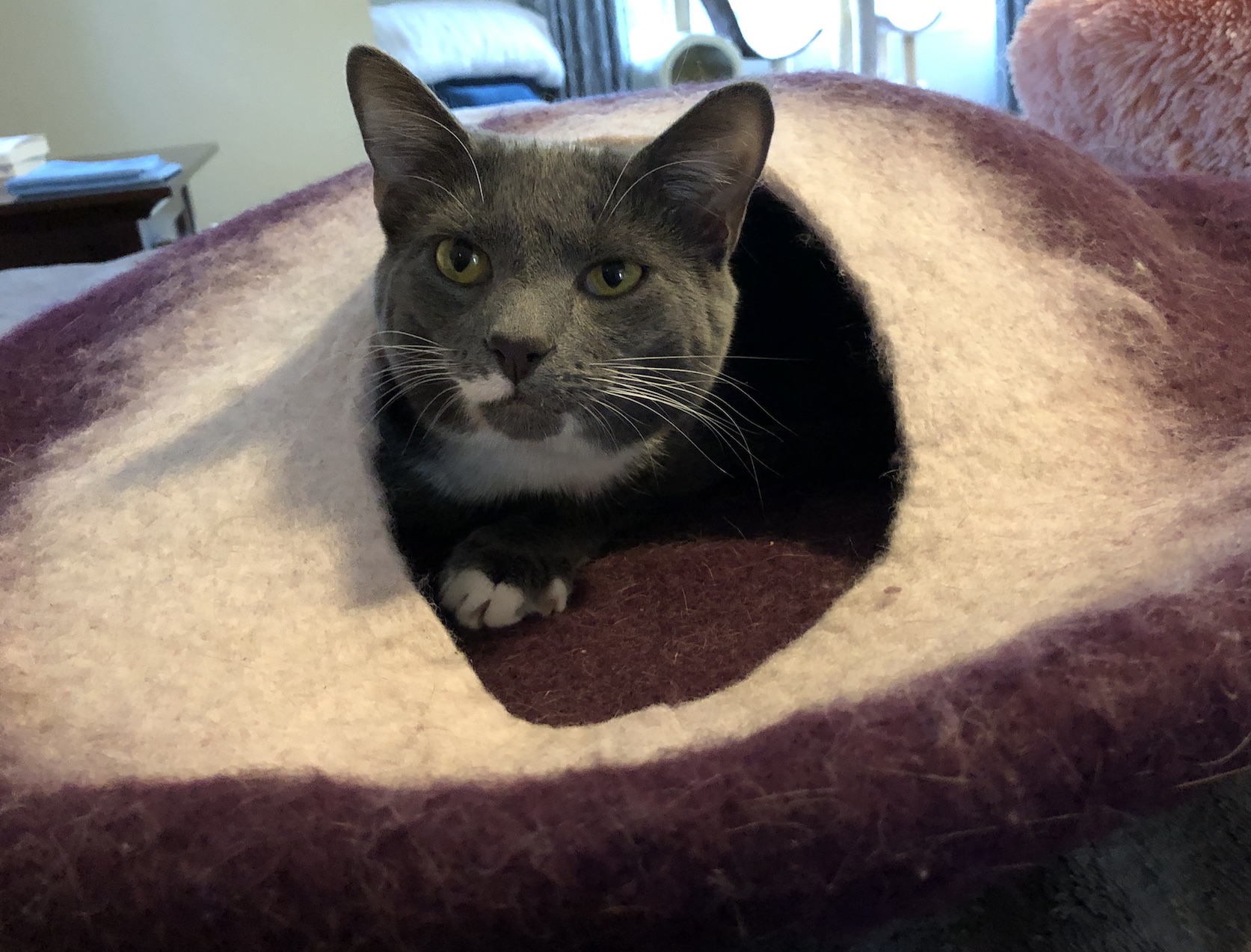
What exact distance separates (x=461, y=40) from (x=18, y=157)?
166cm

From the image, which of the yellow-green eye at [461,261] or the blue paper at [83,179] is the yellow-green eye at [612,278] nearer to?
the yellow-green eye at [461,261]

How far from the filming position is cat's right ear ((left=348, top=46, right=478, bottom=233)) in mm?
877

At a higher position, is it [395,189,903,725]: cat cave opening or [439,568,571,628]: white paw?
[439,568,571,628]: white paw

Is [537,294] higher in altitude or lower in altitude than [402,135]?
lower

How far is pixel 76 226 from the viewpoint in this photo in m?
2.47

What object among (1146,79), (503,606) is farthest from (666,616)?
(1146,79)

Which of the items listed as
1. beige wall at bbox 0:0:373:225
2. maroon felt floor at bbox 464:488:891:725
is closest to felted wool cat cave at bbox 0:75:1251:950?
maroon felt floor at bbox 464:488:891:725

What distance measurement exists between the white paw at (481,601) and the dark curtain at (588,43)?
12.9ft

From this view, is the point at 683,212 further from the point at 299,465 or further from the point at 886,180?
the point at 299,465

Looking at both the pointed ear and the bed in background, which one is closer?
the pointed ear

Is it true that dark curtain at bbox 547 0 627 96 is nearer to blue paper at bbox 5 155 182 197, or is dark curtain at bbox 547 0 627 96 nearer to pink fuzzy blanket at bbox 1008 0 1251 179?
blue paper at bbox 5 155 182 197

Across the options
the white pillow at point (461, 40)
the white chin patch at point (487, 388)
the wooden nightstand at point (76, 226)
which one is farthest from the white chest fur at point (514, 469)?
the white pillow at point (461, 40)

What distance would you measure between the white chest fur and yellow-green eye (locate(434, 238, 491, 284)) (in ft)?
0.56

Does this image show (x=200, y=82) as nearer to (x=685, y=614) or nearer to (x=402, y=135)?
(x=402, y=135)
